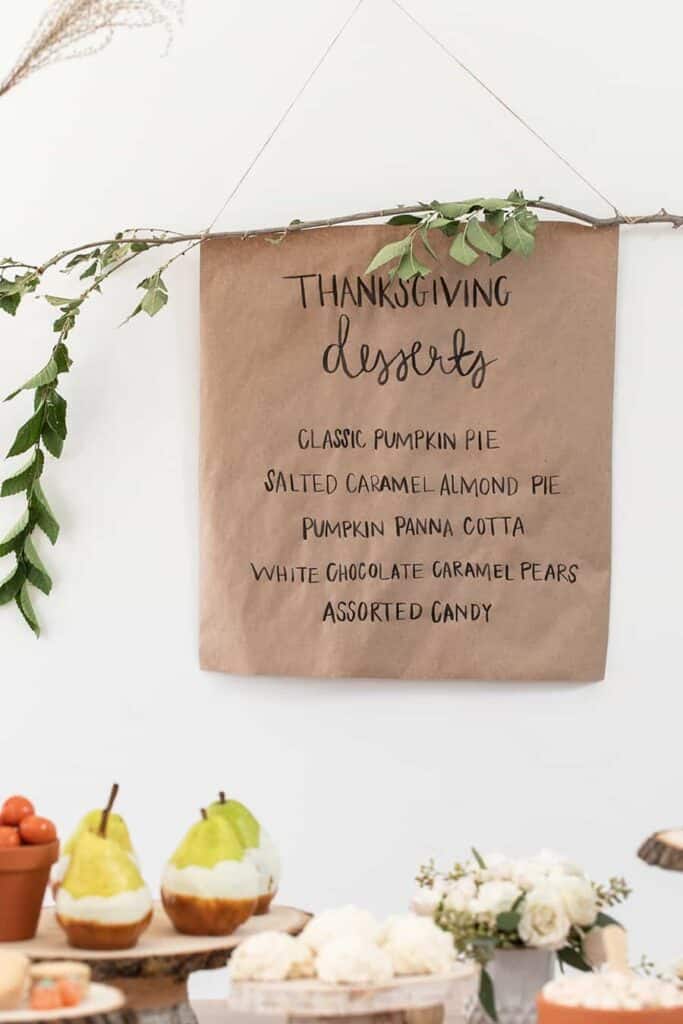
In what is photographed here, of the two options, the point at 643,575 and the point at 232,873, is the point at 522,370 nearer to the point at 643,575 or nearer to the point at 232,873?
the point at 643,575

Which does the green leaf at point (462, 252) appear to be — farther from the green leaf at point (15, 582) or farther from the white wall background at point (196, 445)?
the green leaf at point (15, 582)

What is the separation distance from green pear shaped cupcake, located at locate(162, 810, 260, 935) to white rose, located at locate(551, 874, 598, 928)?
268 mm

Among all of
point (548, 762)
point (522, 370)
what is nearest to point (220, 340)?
point (522, 370)

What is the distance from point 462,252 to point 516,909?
0.98m

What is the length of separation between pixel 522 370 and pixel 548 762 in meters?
0.56

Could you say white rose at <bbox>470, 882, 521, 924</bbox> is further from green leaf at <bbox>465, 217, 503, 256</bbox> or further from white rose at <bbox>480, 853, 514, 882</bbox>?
green leaf at <bbox>465, 217, 503, 256</bbox>

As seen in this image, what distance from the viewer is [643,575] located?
6.38ft

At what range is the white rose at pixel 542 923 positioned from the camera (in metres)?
1.15

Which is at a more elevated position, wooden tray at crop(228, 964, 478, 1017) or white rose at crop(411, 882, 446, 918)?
white rose at crop(411, 882, 446, 918)

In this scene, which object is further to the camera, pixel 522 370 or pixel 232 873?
pixel 522 370

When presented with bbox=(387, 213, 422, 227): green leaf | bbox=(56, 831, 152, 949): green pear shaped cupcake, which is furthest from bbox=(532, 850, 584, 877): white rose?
bbox=(387, 213, 422, 227): green leaf

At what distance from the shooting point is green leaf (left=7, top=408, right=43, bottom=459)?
201cm

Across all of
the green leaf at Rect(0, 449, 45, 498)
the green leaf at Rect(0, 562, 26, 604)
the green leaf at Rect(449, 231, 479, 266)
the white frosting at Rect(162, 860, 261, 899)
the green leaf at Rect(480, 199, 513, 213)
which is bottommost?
the white frosting at Rect(162, 860, 261, 899)

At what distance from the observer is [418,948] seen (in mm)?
1064
